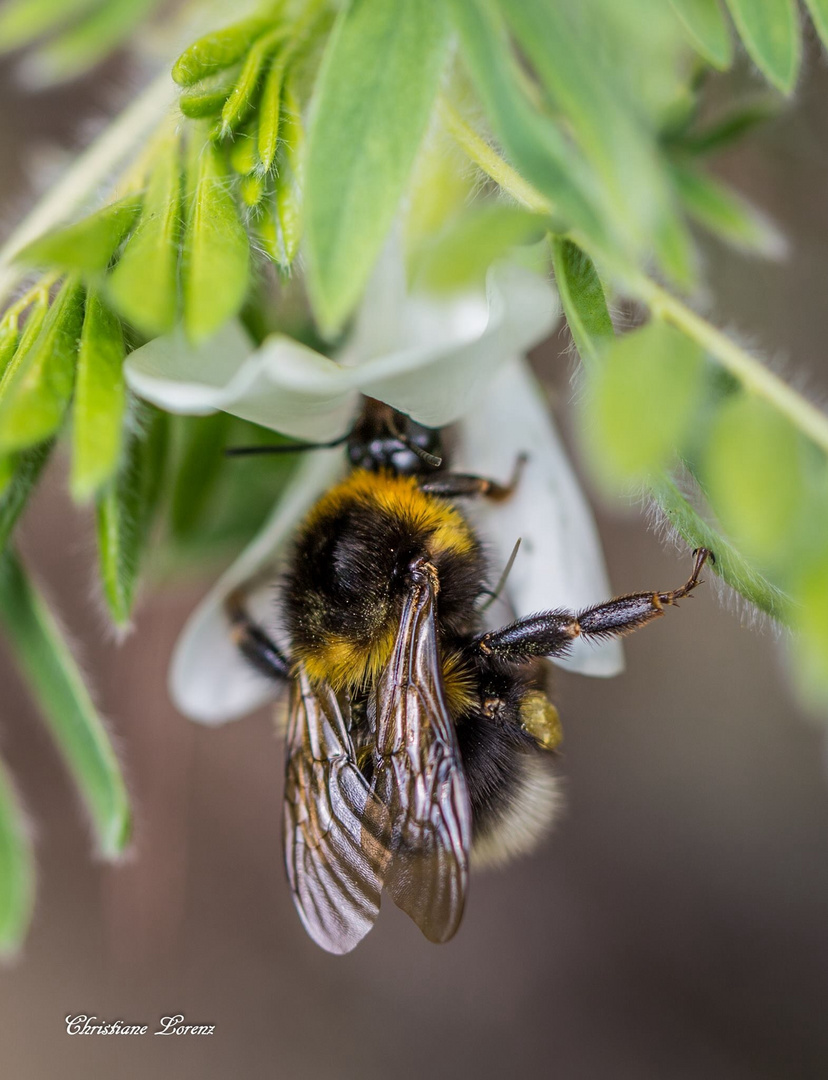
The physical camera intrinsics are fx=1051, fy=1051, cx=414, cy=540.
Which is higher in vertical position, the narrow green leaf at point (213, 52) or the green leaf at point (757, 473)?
the narrow green leaf at point (213, 52)

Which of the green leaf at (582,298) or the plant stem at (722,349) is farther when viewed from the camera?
the green leaf at (582,298)

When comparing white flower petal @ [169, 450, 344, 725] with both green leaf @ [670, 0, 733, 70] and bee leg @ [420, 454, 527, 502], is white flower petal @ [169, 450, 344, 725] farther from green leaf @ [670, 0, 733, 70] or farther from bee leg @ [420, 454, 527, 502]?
green leaf @ [670, 0, 733, 70]

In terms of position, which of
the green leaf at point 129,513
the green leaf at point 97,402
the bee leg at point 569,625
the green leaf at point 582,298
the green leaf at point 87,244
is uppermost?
the green leaf at point 87,244

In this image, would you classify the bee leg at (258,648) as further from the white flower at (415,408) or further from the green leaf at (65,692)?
the green leaf at (65,692)

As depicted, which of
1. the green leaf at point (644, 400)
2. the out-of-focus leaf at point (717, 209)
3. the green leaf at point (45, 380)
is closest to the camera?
the green leaf at point (644, 400)

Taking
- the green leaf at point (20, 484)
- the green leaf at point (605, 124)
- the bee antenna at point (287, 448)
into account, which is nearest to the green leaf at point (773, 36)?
the green leaf at point (605, 124)

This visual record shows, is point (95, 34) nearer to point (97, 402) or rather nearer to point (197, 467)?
point (197, 467)
